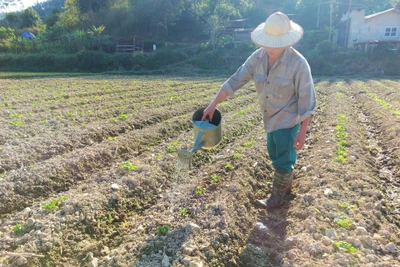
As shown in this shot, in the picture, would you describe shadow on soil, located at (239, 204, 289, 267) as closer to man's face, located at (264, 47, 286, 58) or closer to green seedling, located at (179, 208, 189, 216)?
green seedling, located at (179, 208, 189, 216)

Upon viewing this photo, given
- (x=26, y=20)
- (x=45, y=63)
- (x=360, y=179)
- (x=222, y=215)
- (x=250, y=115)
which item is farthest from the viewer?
(x=26, y=20)

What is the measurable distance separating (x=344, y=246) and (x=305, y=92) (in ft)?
5.57

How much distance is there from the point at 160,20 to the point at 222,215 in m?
46.2

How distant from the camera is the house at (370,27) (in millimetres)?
34250

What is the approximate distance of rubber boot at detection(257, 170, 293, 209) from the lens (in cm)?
419

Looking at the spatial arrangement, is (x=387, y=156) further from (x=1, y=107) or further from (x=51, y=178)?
(x=1, y=107)

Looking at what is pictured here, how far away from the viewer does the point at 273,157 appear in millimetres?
4168

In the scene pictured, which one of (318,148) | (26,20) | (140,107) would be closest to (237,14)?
(26,20)

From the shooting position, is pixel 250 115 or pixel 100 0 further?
pixel 100 0

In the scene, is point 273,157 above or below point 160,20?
below

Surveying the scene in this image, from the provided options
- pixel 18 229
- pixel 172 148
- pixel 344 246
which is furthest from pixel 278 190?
pixel 18 229

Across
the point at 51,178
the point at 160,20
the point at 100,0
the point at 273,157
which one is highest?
the point at 100,0

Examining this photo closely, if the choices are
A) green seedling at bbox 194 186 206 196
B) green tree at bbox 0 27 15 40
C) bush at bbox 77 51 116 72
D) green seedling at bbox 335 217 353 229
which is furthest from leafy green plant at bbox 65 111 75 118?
green tree at bbox 0 27 15 40

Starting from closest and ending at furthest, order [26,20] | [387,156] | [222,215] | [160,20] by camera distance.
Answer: [222,215] < [387,156] < [160,20] < [26,20]
